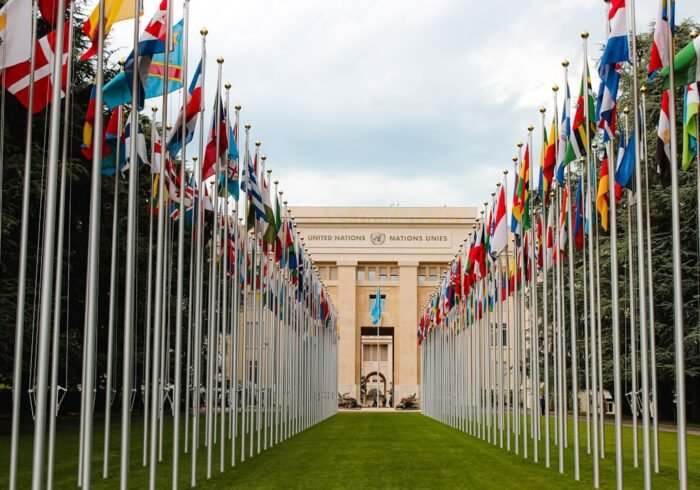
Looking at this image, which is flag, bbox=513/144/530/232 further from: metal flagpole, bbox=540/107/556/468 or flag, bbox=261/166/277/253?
flag, bbox=261/166/277/253

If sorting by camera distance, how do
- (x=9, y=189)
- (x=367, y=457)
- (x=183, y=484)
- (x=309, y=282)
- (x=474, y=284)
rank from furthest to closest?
(x=309, y=282) → (x=474, y=284) → (x=9, y=189) → (x=367, y=457) → (x=183, y=484)

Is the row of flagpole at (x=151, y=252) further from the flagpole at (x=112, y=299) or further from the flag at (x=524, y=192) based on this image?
the flag at (x=524, y=192)

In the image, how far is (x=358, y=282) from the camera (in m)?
Answer: 87.4

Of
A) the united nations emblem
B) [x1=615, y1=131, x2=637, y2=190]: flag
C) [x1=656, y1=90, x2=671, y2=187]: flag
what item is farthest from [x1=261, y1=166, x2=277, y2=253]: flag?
the united nations emblem

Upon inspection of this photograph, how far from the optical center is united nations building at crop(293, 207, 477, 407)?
3371 inches

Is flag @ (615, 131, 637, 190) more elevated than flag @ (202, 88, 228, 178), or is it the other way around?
flag @ (202, 88, 228, 178)

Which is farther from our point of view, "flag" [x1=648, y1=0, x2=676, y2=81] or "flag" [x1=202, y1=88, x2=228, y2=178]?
"flag" [x1=202, y1=88, x2=228, y2=178]

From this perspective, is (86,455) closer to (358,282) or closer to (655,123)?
(655,123)

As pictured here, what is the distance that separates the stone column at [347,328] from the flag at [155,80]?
6723cm

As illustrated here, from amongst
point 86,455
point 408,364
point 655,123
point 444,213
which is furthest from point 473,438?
point 444,213

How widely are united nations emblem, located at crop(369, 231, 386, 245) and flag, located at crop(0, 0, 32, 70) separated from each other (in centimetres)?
7445

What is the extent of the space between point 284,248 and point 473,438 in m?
10.7

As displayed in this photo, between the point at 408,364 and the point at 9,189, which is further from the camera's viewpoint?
the point at 408,364

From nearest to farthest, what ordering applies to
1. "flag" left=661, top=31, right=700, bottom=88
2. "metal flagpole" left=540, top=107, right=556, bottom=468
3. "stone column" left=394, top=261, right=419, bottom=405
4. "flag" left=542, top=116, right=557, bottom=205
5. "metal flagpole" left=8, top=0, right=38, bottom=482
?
1. "metal flagpole" left=8, top=0, right=38, bottom=482
2. "flag" left=661, top=31, right=700, bottom=88
3. "flag" left=542, top=116, right=557, bottom=205
4. "metal flagpole" left=540, top=107, right=556, bottom=468
5. "stone column" left=394, top=261, right=419, bottom=405
